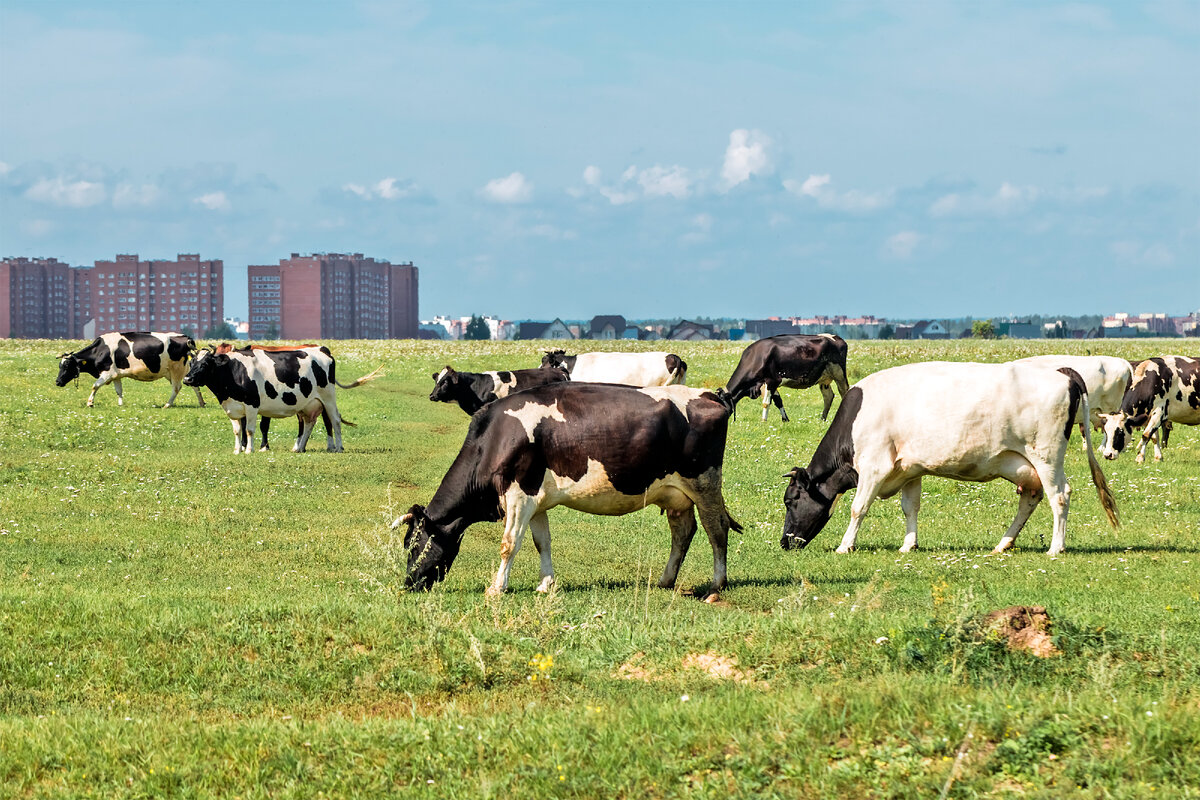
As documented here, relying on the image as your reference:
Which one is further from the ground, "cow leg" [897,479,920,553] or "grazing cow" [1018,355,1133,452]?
"grazing cow" [1018,355,1133,452]

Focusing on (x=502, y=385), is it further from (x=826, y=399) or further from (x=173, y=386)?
(x=173, y=386)

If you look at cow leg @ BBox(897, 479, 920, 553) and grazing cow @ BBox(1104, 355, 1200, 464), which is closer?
cow leg @ BBox(897, 479, 920, 553)

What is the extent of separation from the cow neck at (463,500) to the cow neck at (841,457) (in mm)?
5224

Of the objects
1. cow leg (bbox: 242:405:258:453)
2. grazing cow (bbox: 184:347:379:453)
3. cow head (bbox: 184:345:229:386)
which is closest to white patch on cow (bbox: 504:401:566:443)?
grazing cow (bbox: 184:347:379:453)

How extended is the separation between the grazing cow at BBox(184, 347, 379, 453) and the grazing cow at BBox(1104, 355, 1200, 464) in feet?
61.5

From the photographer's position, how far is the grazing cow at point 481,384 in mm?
31078

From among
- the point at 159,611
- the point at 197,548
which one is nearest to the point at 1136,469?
the point at 197,548

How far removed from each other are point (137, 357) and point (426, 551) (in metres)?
29.4

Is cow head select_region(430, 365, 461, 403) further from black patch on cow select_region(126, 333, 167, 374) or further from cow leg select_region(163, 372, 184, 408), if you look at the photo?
black patch on cow select_region(126, 333, 167, 374)

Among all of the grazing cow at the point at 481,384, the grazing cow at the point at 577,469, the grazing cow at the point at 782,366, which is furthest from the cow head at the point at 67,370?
the grazing cow at the point at 577,469

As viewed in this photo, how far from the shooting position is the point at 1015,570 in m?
14.4

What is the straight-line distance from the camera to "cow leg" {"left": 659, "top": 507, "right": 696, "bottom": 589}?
13.8 meters

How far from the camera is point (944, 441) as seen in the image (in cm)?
1585

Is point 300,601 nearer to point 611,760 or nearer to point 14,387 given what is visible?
point 611,760
